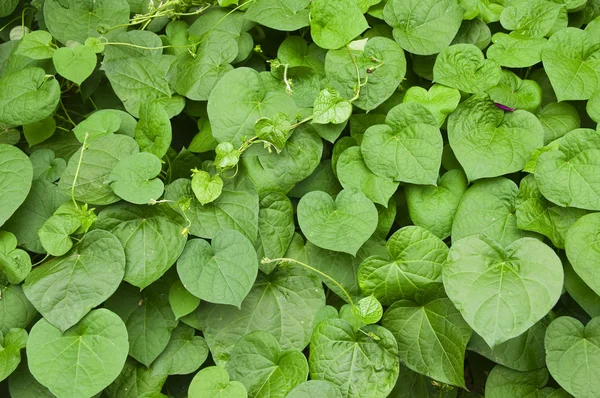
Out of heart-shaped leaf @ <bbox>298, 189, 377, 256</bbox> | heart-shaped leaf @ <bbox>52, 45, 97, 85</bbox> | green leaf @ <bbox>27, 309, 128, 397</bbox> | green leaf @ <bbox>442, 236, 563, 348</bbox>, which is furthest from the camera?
heart-shaped leaf @ <bbox>52, 45, 97, 85</bbox>

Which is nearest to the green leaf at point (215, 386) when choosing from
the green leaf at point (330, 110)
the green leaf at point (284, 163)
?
the green leaf at point (284, 163)

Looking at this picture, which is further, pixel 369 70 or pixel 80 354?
pixel 369 70


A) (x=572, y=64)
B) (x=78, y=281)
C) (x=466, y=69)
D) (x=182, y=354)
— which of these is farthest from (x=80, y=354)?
(x=572, y=64)

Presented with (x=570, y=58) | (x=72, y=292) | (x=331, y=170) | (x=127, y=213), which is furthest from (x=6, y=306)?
(x=570, y=58)

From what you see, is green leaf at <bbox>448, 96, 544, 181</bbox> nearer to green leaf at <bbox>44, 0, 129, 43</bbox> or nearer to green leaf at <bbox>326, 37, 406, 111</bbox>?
green leaf at <bbox>326, 37, 406, 111</bbox>

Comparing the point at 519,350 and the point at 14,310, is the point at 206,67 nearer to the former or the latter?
the point at 14,310

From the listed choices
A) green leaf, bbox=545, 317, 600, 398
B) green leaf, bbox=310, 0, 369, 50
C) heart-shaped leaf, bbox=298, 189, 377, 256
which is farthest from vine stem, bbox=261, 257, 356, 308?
green leaf, bbox=310, 0, 369, 50

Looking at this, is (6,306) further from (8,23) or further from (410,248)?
(8,23)
